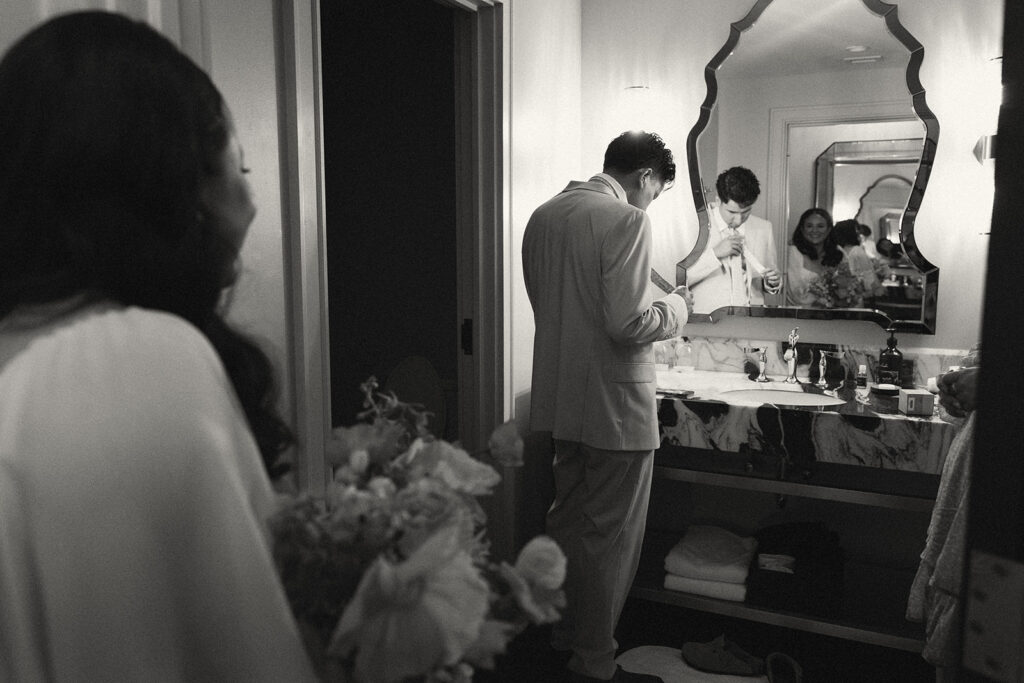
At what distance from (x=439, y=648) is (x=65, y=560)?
33 centimetres

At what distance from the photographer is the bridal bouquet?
0.66m

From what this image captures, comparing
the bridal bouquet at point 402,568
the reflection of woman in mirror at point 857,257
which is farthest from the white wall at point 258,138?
the reflection of woman in mirror at point 857,257

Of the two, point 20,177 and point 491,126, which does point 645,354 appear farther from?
point 20,177

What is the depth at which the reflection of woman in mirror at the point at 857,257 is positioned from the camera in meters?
2.76

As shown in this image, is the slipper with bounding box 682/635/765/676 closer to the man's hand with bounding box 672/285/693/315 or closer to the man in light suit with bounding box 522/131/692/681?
the man in light suit with bounding box 522/131/692/681

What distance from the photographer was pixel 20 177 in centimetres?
72

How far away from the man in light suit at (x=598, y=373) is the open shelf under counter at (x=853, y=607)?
325 mm

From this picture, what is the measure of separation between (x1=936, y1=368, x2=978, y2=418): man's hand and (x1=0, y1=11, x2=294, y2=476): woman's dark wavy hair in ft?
5.49

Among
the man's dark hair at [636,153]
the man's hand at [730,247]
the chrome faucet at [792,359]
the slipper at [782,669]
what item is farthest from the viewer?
the man's hand at [730,247]

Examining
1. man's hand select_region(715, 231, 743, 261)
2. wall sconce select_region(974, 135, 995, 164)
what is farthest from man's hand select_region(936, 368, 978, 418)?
man's hand select_region(715, 231, 743, 261)

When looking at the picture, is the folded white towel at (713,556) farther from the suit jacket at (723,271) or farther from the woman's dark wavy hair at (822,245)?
the woman's dark wavy hair at (822,245)

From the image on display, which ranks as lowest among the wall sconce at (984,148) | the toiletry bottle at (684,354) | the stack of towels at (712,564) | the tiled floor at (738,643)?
the tiled floor at (738,643)

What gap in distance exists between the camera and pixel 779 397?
271 cm

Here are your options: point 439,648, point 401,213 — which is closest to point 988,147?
point 401,213
